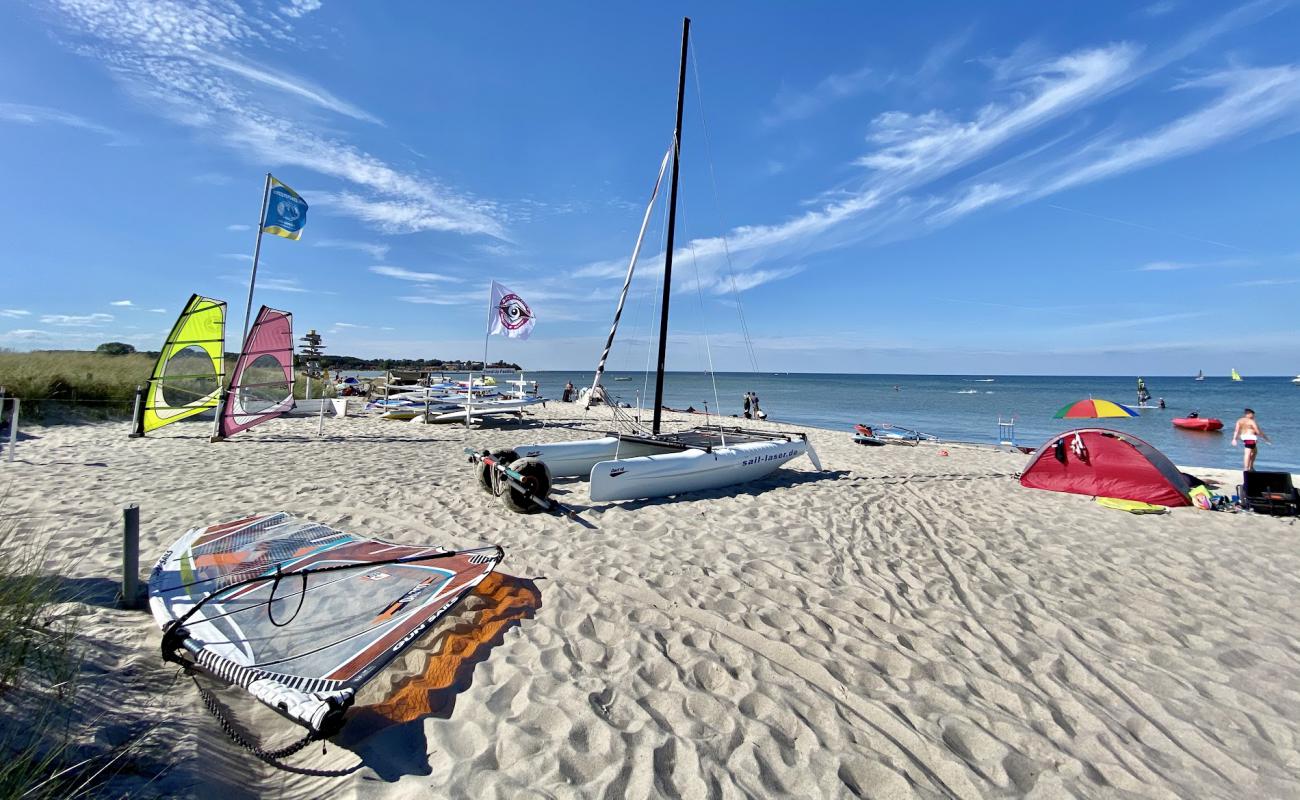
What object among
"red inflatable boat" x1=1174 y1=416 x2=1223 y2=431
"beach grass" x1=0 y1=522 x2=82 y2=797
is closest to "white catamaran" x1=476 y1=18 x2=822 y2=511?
"beach grass" x1=0 y1=522 x2=82 y2=797

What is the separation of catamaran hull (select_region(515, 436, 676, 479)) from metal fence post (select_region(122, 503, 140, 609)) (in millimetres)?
4677

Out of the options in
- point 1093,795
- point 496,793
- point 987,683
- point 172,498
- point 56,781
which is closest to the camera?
point 56,781

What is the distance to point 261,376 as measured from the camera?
12016 millimetres

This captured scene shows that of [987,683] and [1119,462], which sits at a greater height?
[1119,462]

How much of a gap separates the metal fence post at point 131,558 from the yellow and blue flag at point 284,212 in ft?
33.9

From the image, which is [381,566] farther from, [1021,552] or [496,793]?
[1021,552]

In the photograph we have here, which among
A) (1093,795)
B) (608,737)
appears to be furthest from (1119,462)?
(608,737)

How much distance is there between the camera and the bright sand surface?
2.48 metres

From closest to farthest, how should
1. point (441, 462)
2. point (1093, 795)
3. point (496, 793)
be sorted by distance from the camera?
1. point (496, 793)
2. point (1093, 795)
3. point (441, 462)

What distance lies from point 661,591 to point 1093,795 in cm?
280

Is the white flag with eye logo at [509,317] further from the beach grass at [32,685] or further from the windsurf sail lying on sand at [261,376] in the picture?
the beach grass at [32,685]

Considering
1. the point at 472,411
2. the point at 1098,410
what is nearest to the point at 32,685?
the point at 472,411

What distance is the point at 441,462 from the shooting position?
9.68 meters

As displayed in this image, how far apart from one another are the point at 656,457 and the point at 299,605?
484cm
